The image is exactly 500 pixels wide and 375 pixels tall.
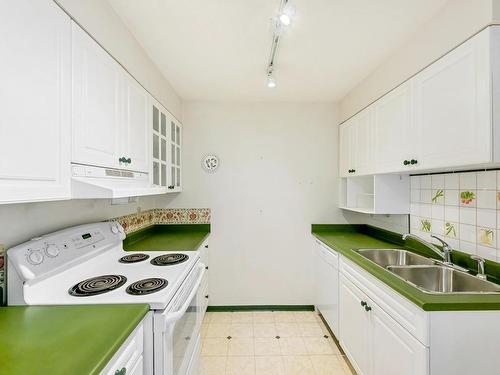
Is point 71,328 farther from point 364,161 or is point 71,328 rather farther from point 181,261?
point 364,161

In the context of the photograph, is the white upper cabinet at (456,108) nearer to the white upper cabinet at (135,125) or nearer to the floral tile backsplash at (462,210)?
the floral tile backsplash at (462,210)

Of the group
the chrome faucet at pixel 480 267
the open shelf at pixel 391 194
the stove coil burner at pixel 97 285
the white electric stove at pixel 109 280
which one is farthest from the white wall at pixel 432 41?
the stove coil burner at pixel 97 285

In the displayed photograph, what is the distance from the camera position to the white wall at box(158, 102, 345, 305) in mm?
3043

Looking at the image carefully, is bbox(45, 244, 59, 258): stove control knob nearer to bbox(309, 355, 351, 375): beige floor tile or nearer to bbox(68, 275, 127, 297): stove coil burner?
bbox(68, 275, 127, 297): stove coil burner

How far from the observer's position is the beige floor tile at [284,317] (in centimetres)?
278

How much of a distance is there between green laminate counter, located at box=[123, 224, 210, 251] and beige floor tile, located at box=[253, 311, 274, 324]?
1.07 m

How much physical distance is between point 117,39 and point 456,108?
196cm

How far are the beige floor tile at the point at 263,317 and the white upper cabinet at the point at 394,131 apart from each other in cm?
193

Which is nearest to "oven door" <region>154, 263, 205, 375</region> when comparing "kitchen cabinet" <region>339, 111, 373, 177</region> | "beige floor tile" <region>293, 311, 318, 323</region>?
"beige floor tile" <region>293, 311, 318, 323</region>

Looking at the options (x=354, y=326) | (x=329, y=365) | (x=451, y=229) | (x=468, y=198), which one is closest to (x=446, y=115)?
(x=468, y=198)

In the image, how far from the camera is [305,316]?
2.89m

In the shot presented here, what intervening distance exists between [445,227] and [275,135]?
1.89 m

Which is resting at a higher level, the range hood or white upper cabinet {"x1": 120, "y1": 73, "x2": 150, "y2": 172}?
white upper cabinet {"x1": 120, "y1": 73, "x2": 150, "y2": 172}

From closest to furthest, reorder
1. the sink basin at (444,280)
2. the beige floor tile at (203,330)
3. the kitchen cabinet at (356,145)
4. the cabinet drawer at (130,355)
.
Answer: the cabinet drawer at (130,355) → the sink basin at (444,280) → the kitchen cabinet at (356,145) → the beige floor tile at (203,330)
